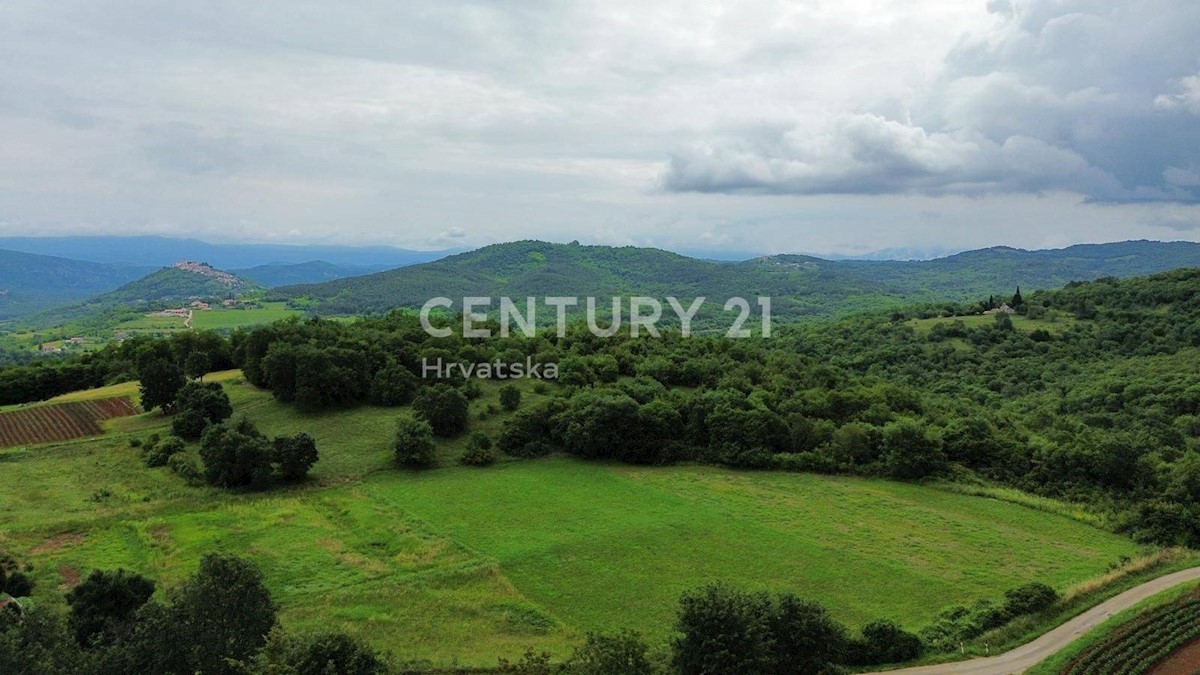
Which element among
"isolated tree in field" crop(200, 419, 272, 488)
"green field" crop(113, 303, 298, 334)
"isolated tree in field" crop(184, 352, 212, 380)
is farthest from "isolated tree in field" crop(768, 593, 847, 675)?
"green field" crop(113, 303, 298, 334)

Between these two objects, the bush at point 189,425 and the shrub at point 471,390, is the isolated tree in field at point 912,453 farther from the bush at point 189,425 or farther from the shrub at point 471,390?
the bush at point 189,425

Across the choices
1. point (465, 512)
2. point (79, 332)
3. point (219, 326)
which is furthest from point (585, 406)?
point (79, 332)

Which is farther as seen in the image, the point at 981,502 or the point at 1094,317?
the point at 1094,317

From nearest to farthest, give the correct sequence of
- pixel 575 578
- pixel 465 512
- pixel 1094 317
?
pixel 575 578 → pixel 465 512 → pixel 1094 317

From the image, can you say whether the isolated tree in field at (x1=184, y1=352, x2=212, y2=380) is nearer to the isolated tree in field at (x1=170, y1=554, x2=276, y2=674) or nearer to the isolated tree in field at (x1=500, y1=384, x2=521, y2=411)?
the isolated tree in field at (x1=500, y1=384, x2=521, y2=411)

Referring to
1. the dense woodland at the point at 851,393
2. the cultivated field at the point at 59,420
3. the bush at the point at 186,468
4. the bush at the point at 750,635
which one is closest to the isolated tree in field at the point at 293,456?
the bush at the point at 186,468

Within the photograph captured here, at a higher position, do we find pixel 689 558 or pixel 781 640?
pixel 781 640

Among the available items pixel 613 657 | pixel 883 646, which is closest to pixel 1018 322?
pixel 883 646

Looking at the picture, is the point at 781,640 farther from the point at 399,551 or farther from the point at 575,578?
the point at 399,551

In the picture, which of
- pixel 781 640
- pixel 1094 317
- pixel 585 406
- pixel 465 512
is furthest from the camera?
pixel 1094 317
